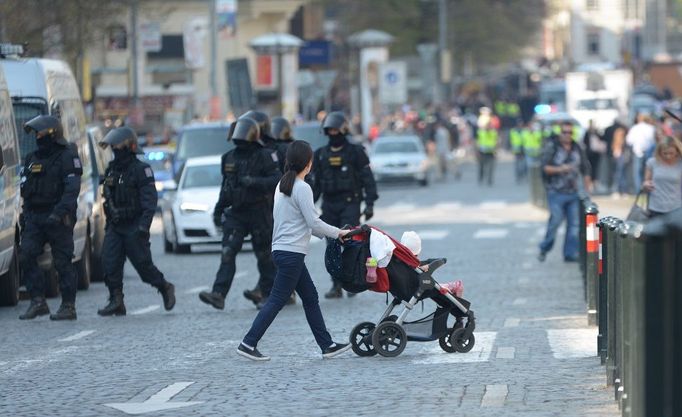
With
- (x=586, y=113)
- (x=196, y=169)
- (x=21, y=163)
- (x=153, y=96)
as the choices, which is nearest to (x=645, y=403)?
(x=21, y=163)

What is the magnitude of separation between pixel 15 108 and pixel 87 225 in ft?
4.63

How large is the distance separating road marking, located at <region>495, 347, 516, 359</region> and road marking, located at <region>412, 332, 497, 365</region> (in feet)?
0.22

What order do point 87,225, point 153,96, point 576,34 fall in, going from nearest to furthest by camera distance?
Result: point 87,225 < point 153,96 < point 576,34

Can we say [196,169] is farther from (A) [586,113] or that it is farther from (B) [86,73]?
(A) [586,113]

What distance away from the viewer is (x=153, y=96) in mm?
57344

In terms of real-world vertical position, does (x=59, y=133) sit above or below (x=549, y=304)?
above

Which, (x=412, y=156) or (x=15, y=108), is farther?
(x=412, y=156)

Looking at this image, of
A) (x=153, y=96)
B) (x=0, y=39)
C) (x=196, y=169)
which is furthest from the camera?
(x=153, y=96)

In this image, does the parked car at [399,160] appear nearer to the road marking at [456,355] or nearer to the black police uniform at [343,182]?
the black police uniform at [343,182]

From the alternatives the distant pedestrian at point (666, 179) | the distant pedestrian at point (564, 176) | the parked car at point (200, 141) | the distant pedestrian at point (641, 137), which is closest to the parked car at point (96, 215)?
the distant pedestrian at point (564, 176)

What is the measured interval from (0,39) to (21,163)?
14.5 meters

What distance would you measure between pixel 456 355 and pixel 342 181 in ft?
17.7

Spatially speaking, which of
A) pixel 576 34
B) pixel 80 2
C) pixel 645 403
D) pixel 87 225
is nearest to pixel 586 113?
pixel 80 2

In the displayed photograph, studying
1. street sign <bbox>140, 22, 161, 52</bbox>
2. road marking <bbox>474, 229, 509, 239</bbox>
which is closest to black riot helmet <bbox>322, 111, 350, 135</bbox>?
road marking <bbox>474, 229, 509, 239</bbox>
